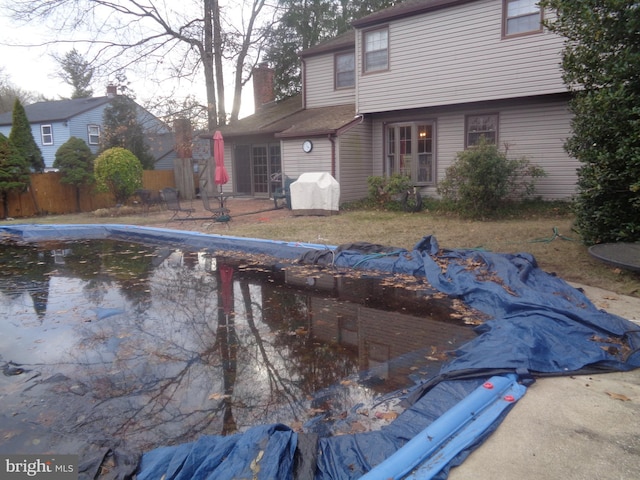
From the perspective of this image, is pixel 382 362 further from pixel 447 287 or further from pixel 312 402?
pixel 447 287

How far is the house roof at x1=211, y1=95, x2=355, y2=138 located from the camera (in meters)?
14.2

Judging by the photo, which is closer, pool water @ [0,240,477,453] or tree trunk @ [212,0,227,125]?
pool water @ [0,240,477,453]

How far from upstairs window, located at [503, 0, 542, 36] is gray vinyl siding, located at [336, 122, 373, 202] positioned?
487 centimetres

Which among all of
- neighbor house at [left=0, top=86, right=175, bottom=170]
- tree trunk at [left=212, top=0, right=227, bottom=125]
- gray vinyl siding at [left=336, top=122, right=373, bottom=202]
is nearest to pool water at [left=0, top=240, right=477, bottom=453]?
gray vinyl siding at [left=336, top=122, right=373, bottom=202]

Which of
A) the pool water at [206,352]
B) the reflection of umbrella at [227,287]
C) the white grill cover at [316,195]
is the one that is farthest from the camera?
the white grill cover at [316,195]

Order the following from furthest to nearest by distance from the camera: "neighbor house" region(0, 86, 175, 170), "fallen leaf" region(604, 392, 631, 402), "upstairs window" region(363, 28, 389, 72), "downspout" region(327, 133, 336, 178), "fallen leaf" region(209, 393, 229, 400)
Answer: "neighbor house" region(0, 86, 175, 170) → "downspout" region(327, 133, 336, 178) → "upstairs window" region(363, 28, 389, 72) → "fallen leaf" region(209, 393, 229, 400) → "fallen leaf" region(604, 392, 631, 402)

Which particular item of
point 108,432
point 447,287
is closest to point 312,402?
→ point 108,432

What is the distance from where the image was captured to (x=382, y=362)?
3955 mm

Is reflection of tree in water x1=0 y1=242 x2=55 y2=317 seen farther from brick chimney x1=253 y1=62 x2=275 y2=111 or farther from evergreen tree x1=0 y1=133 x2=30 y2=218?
brick chimney x1=253 y1=62 x2=275 y2=111

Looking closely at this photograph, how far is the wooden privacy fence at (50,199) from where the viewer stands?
15.4m

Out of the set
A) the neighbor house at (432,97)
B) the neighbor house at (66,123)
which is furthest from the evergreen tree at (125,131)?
the neighbor house at (432,97)

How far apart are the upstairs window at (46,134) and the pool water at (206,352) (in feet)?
75.8

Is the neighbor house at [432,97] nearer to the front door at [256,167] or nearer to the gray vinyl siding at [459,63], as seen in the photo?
the gray vinyl siding at [459,63]

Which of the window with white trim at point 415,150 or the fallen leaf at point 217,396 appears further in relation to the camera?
the window with white trim at point 415,150
